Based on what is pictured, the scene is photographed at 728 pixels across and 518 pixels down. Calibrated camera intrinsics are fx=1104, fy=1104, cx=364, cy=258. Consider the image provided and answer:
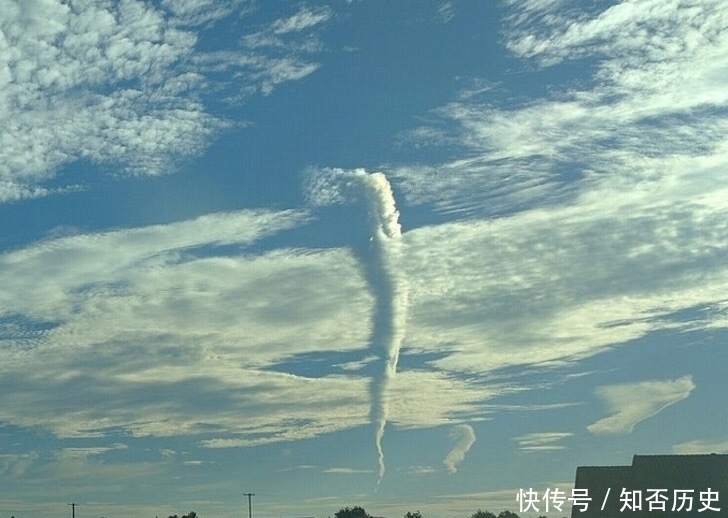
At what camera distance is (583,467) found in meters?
89.1

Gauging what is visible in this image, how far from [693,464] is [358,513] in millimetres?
89292

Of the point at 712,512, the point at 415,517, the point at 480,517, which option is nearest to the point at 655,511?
the point at 712,512

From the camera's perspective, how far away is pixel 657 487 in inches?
3396

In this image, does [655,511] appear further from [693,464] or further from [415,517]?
[415,517]

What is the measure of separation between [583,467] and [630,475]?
3.74m

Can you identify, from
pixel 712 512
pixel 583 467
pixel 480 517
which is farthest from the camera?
pixel 480 517

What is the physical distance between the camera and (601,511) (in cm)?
8656

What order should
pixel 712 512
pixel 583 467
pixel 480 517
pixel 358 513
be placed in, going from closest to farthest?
pixel 712 512 < pixel 583 467 < pixel 480 517 < pixel 358 513

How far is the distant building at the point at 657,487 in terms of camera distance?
8388 cm

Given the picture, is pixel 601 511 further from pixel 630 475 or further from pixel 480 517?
pixel 480 517

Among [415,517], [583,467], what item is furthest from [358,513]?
[583,467]

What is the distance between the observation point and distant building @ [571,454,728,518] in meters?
83.9

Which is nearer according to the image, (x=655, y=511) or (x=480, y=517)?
(x=655, y=511)

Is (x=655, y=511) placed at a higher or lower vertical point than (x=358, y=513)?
lower
